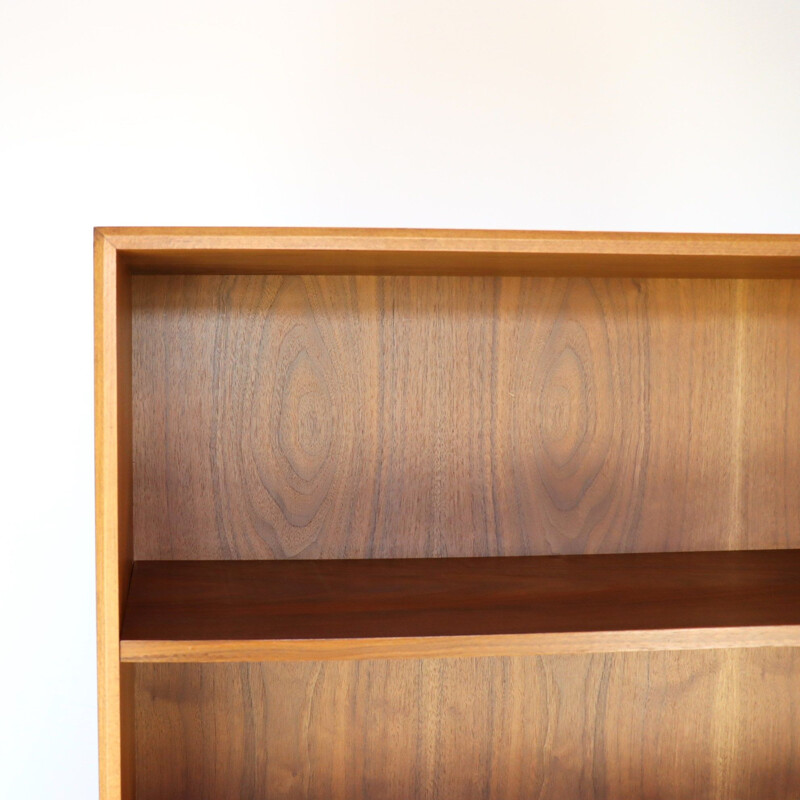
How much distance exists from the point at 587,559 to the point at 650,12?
3.26 feet

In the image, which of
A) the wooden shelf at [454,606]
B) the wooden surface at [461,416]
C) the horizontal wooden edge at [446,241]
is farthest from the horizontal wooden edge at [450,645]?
the horizontal wooden edge at [446,241]

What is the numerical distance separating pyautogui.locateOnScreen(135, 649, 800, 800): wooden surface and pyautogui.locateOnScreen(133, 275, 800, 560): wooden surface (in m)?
0.19

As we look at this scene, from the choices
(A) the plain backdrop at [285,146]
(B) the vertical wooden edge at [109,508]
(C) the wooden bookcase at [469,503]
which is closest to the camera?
(B) the vertical wooden edge at [109,508]

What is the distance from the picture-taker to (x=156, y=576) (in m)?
1.14

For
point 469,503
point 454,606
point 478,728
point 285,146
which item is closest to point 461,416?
point 469,503

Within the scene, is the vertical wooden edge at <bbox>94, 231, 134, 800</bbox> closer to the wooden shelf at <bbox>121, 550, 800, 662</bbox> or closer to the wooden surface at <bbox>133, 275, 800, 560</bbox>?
the wooden shelf at <bbox>121, 550, 800, 662</bbox>

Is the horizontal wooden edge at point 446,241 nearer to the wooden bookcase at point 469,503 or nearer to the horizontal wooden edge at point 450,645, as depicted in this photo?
the wooden bookcase at point 469,503

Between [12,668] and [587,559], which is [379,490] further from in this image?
[12,668]

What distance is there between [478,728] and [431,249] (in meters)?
0.73

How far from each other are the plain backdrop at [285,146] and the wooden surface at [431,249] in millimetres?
516

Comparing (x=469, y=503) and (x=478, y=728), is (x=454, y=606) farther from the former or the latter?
(x=478, y=728)

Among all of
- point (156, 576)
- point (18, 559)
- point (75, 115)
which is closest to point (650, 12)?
point (75, 115)

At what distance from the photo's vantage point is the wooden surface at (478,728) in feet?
4.14

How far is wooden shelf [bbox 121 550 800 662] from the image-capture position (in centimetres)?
94
